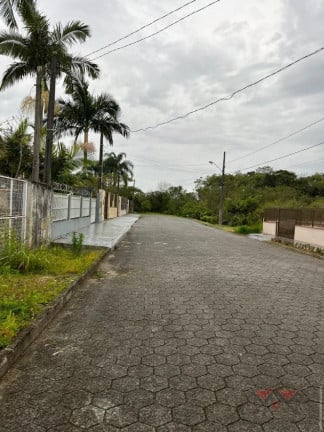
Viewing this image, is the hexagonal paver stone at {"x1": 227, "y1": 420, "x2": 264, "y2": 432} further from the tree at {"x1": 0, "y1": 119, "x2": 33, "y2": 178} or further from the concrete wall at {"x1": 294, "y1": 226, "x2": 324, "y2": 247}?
the tree at {"x1": 0, "y1": 119, "x2": 33, "y2": 178}

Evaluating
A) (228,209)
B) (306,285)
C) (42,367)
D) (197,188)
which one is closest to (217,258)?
(306,285)

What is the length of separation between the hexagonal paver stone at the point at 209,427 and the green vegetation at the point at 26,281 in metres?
1.99

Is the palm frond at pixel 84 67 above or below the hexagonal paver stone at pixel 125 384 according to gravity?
above

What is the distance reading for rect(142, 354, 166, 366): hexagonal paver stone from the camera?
337 cm

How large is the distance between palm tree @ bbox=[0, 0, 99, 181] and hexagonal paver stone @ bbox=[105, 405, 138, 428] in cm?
1075

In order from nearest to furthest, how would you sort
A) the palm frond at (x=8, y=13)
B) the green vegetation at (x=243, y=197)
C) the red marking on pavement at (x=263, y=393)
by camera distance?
the red marking on pavement at (x=263, y=393), the palm frond at (x=8, y=13), the green vegetation at (x=243, y=197)

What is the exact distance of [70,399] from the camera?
2.71 m

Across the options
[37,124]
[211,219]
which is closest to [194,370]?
[37,124]

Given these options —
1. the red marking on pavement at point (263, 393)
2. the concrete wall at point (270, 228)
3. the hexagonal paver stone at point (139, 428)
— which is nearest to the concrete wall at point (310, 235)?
the concrete wall at point (270, 228)

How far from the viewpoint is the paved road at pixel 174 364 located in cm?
251

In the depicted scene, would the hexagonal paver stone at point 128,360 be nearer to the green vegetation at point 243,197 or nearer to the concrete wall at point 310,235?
the concrete wall at point 310,235

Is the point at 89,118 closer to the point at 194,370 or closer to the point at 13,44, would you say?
the point at 13,44

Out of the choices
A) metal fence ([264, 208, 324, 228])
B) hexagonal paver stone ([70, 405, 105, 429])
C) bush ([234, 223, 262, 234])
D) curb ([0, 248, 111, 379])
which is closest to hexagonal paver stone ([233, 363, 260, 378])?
hexagonal paver stone ([70, 405, 105, 429])

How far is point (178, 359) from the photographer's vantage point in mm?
3465
